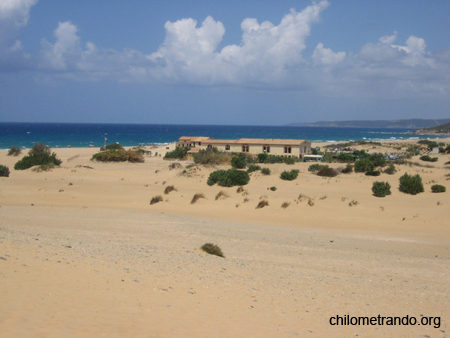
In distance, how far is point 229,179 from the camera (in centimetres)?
2819

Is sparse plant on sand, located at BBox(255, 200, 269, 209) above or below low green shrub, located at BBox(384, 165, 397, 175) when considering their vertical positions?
below

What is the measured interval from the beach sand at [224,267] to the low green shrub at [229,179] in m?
5.03

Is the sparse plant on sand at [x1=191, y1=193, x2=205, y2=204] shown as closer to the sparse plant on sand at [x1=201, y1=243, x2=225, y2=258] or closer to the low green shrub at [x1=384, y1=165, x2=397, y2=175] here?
the sparse plant on sand at [x1=201, y1=243, x2=225, y2=258]

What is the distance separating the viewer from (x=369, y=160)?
35406mm

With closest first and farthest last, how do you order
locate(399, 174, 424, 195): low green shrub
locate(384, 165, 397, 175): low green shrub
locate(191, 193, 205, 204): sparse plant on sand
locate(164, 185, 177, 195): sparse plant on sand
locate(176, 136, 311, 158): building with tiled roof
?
1. locate(191, 193, 205, 204): sparse plant on sand
2. locate(399, 174, 424, 195): low green shrub
3. locate(164, 185, 177, 195): sparse plant on sand
4. locate(384, 165, 397, 175): low green shrub
5. locate(176, 136, 311, 158): building with tiled roof

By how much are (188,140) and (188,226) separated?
4410 centimetres

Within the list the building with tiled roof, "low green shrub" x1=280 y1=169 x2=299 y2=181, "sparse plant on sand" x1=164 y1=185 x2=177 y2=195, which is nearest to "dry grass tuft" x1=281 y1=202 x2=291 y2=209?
"sparse plant on sand" x1=164 y1=185 x2=177 y2=195

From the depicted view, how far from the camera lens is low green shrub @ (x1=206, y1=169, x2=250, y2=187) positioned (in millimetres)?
28170

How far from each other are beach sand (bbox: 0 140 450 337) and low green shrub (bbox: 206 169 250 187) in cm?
503

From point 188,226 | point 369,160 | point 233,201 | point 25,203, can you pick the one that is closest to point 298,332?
point 188,226

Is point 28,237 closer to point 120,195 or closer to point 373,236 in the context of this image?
point 373,236

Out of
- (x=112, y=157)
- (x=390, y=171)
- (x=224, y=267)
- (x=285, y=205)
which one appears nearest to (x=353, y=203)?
(x=285, y=205)

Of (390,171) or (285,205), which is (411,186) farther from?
(285,205)

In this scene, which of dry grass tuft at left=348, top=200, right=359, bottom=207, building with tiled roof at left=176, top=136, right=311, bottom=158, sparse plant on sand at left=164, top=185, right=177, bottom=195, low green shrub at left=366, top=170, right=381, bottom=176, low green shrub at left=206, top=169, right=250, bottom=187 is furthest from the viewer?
building with tiled roof at left=176, top=136, right=311, bottom=158
